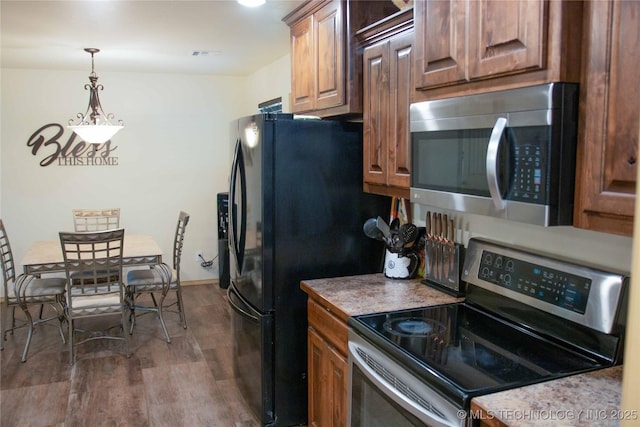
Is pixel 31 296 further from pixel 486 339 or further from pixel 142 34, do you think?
pixel 486 339

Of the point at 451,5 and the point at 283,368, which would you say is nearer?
the point at 451,5

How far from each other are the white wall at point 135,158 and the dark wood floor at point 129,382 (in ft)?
5.09

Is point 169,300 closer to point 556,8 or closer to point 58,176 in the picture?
point 58,176

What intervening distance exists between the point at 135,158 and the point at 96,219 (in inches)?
32.9

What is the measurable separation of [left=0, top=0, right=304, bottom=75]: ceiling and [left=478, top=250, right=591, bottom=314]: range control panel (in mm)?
1796

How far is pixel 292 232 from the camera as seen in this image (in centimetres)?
276

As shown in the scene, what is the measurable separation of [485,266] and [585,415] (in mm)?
880

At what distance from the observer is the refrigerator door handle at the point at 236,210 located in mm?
2984

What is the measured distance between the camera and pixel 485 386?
1422mm

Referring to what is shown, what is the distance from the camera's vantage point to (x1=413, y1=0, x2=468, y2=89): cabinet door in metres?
1.72

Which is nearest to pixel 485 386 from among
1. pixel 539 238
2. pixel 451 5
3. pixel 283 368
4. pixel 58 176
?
pixel 539 238

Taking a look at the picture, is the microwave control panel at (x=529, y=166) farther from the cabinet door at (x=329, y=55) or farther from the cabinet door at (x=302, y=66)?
the cabinet door at (x=302, y=66)

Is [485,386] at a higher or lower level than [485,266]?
lower

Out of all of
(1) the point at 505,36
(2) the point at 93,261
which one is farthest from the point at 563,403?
(2) the point at 93,261
